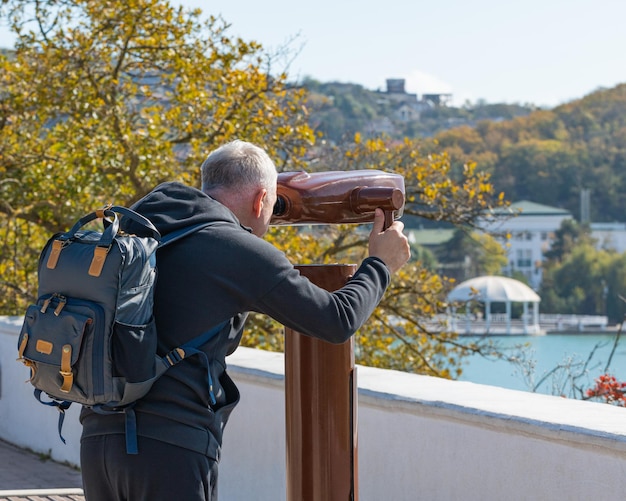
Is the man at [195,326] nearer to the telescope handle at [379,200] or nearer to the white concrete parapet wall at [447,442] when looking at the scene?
the telescope handle at [379,200]

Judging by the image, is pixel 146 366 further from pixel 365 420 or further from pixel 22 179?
pixel 22 179

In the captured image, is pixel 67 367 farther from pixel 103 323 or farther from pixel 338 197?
pixel 338 197

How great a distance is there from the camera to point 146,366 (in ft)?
7.97

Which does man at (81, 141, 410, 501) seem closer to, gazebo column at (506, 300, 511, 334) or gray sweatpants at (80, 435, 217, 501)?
gray sweatpants at (80, 435, 217, 501)

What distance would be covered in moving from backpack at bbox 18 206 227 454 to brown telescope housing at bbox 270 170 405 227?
1.83 ft

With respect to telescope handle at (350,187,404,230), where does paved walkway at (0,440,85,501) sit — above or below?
below

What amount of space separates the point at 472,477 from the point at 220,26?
7.48 m

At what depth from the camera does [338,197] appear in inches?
115

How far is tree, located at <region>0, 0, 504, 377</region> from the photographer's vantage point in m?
9.74

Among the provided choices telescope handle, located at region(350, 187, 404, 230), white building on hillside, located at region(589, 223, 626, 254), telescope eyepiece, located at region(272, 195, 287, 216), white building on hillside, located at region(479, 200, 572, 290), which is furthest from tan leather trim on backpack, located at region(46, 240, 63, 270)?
white building on hillside, located at region(589, 223, 626, 254)

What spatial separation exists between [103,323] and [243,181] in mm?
Answer: 498

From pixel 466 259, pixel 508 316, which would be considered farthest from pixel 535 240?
pixel 508 316

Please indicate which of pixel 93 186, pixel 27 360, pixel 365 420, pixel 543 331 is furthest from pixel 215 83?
pixel 543 331

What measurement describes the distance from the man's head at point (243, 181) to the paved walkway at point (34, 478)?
10.1ft
